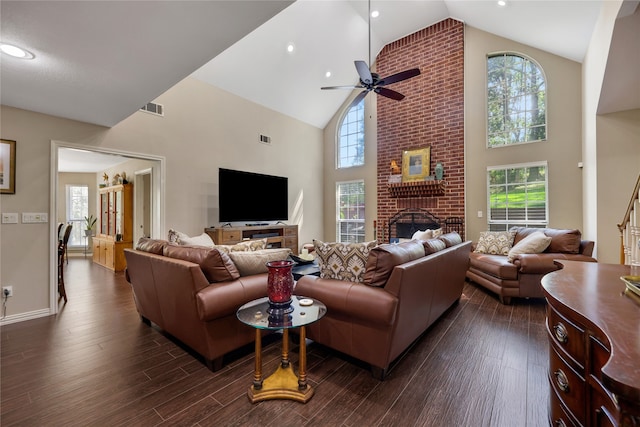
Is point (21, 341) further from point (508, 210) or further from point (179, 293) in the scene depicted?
point (508, 210)

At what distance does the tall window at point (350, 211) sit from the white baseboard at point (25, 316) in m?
5.54

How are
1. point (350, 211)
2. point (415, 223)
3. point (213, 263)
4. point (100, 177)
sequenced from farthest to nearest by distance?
1. point (100, 177)
2. point (350, 211)
3. point (415, 223)
4. point (213, 263)

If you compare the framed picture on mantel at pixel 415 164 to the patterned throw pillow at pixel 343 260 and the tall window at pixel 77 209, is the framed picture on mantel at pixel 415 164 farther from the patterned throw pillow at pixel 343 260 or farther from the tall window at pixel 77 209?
the tall window at pixel 77 209

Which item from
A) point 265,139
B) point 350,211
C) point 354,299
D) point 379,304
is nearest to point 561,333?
point 379,304

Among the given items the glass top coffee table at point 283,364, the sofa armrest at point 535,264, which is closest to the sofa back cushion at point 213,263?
the glass top coffee table at point 283,364

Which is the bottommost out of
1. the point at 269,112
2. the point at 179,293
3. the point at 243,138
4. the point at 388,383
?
the point at 388,383

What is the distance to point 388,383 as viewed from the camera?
6.33 ft

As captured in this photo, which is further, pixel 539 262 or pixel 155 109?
pixel 155 109

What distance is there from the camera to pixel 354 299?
6.44 ft

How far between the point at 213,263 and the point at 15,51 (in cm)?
209

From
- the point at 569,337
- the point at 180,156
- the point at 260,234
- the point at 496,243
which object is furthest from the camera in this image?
the point at 260,234

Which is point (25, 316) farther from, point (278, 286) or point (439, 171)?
point (439, 171)

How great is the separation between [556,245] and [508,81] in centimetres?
325

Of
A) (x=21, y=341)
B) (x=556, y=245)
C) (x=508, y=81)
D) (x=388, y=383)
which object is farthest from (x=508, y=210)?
(x=21, y=341)
